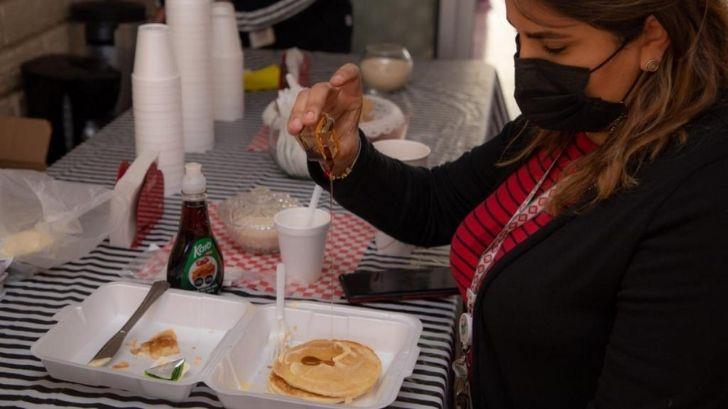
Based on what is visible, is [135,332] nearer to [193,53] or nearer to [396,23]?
[193,53]

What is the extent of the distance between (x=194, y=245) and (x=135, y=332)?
0.15 m

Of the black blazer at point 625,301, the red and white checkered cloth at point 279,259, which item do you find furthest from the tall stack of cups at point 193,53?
the black blazer at point 625,301

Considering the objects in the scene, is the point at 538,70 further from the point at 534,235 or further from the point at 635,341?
the point at 635,341

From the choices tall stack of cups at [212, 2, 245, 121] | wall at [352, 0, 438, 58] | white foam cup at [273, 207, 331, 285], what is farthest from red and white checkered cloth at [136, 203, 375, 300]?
wall at [352, 0, 438, 58]

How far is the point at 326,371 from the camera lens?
1.08m

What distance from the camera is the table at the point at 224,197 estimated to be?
3.58 feet

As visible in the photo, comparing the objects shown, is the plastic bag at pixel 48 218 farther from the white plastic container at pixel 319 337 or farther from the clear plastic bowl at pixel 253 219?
the white plastic container at pixel 319 337

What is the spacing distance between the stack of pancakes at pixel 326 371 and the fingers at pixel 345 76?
1.32 ft

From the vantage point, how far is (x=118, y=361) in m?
1.17

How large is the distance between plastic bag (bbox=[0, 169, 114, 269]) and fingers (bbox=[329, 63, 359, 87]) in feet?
1.55

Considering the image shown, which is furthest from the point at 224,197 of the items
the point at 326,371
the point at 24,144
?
the point at 326,371

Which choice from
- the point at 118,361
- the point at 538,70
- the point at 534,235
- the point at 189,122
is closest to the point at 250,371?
the point at 118,361

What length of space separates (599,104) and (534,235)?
0.19m

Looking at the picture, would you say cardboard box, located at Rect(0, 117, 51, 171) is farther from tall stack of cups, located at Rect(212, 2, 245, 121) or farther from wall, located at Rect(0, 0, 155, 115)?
wall, located at Rect(0, 0, 155, 115)
